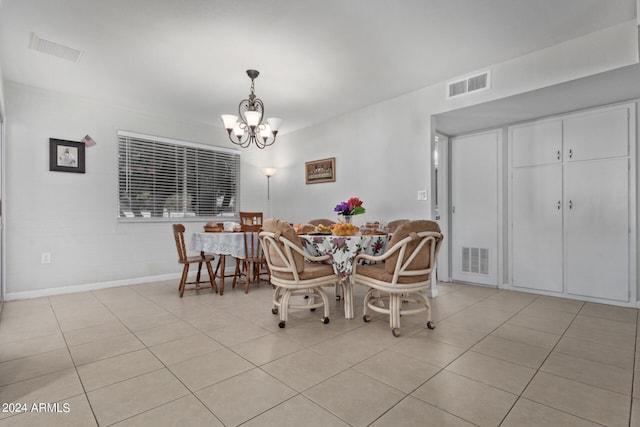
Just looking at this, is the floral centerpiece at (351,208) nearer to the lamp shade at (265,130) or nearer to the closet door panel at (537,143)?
the lamp shade at (265,130)

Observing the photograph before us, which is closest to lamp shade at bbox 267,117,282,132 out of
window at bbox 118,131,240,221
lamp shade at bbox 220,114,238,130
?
lamp shade at bbox 220,114,238,130

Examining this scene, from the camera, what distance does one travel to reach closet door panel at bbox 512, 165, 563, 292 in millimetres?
3705

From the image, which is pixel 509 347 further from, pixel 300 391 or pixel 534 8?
pixel 534 8

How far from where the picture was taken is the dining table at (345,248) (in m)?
2.72

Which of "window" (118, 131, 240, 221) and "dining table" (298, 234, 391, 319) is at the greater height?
"window" (118, 131, 240, 221)

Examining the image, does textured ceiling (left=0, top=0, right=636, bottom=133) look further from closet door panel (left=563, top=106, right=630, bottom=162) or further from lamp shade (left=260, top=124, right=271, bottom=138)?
closet door panel (left=563, top=106, right=630, bottom=162)

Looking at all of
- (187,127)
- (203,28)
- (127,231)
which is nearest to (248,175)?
(187,127)

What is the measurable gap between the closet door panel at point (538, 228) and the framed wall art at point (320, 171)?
2.49m

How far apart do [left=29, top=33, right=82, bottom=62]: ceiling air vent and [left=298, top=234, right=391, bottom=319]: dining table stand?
2793mm

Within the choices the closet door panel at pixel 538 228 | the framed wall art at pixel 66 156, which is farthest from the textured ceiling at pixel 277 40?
the closet door panel at pixel 538 228

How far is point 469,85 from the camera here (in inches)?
135

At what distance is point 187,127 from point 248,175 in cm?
131

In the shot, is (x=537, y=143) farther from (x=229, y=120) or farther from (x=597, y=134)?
(x=229, y=120)

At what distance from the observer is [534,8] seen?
235 centimetres
